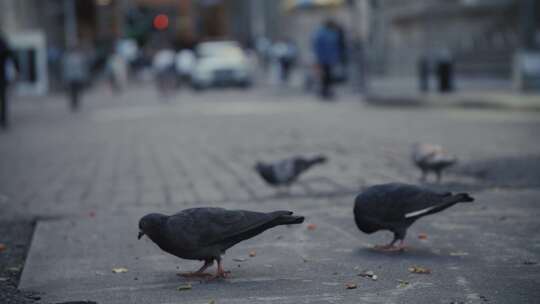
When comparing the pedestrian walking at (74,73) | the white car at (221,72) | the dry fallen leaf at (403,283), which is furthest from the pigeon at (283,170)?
the white car at (221,72)

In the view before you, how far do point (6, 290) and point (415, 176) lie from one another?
5.36 metres

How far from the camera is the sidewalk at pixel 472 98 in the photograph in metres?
20.1

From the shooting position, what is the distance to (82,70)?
28953 mm

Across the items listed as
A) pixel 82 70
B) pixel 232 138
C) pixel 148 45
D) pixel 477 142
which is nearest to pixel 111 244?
pixel 477 142

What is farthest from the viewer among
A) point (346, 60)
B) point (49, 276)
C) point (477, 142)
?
point (346, 60)

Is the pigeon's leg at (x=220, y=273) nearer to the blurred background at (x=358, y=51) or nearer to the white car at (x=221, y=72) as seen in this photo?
the blurred background at (x=358, y=51)

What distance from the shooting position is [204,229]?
5484 millimetres

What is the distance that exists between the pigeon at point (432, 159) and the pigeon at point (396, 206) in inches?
118

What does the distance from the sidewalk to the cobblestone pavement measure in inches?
30.9

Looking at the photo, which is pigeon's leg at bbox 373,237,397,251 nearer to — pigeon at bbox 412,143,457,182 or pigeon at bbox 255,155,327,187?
pigeon at bbox 255,155,327,187

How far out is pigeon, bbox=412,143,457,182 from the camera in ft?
30.0

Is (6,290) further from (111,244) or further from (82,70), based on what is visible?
(82,70)

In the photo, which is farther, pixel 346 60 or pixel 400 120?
pixel 346 60

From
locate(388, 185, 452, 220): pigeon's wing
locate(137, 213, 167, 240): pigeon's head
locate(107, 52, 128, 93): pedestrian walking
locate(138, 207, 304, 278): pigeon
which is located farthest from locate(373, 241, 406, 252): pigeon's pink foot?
locate(107, 52, 128, 93): pedestrian walking
